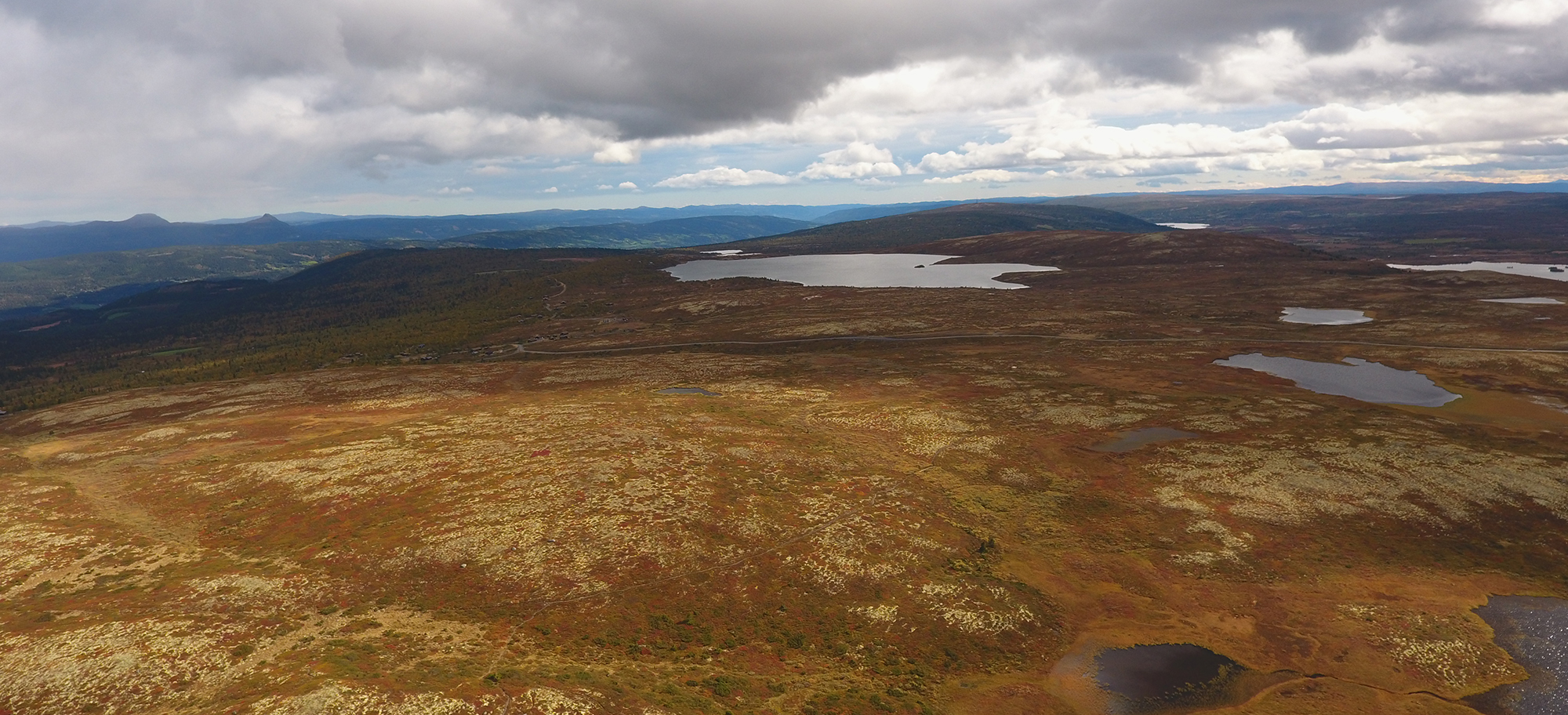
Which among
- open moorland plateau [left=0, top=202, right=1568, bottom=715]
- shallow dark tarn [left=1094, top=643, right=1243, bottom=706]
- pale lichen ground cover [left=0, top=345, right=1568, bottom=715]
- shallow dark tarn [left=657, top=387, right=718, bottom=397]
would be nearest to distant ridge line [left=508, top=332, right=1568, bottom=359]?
open moorland plateau [left=0, top=202, right=1568, bottom=715]

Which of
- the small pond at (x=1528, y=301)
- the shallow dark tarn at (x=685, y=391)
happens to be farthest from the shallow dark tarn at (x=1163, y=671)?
the small pond at (x=1528, y=301)

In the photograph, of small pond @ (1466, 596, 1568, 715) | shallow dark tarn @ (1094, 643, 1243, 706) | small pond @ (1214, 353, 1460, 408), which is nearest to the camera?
small pond @ (1466, 596, 1568, 715)

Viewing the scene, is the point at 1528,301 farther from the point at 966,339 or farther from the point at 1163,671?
the point at 1163,671

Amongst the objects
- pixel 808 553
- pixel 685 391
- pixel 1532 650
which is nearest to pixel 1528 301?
pixel 1532 650

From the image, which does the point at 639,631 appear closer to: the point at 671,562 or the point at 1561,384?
the point at 671,562

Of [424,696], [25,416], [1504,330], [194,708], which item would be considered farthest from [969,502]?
[25,416]

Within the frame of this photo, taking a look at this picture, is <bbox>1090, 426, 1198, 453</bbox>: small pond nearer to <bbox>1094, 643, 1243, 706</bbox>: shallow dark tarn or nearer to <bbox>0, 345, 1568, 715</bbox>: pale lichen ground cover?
<bbox>0, 345, 1568, 715</bbox>: pale lichen ground cover
